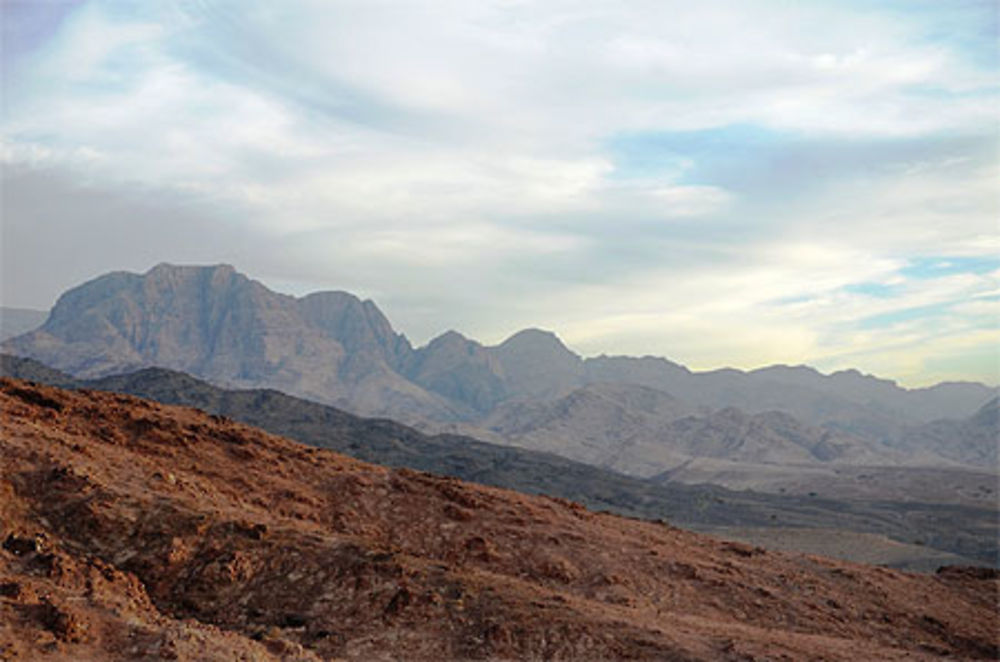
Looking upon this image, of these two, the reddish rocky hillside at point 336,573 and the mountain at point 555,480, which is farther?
the mountain at point 555,480

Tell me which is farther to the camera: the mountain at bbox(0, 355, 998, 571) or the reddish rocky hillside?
the mountain at bbox(0, 355, 998, 571)

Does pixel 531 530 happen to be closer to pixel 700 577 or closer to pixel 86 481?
pixel 700 577

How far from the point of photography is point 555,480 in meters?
120

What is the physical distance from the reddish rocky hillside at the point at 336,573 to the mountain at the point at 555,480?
70.7 metres

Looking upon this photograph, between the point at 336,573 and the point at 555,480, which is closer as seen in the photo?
the point at 336,573

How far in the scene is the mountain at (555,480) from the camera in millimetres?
102812

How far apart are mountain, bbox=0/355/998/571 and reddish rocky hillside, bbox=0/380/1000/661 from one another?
70663 mm

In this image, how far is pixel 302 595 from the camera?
16.1m

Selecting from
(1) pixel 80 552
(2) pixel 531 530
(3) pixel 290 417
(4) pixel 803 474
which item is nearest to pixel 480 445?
(3) pixel 290 417

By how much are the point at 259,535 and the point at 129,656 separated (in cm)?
653

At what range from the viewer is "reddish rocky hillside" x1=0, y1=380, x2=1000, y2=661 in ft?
46.0

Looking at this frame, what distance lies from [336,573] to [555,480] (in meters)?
106

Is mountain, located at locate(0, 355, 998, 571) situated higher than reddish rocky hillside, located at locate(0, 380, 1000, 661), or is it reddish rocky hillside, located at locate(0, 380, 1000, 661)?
reddish rocky hillside, located at locate(0, 380, 1000, 661)

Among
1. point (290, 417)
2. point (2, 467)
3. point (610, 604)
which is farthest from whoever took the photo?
point (290, 417)
